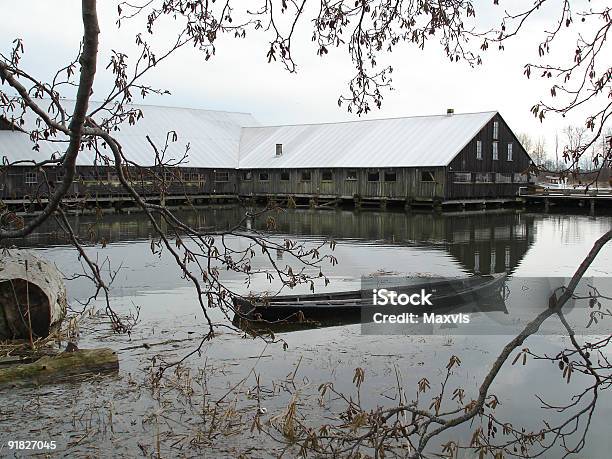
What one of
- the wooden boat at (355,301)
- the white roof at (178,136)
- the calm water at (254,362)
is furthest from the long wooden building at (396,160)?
the wooden boat at (355,301)

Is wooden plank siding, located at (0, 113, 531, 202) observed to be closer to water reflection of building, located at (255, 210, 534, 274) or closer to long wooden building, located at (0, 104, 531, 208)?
long wooden building, located at (0, 104, 531, 208)

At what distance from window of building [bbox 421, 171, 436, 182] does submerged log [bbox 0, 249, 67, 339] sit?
38009mm

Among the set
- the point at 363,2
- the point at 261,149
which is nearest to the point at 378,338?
the point at 363,2

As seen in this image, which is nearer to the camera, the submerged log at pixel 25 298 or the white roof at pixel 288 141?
the submerged log at pixel 25 298

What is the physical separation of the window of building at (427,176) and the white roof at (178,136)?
16.7 metres

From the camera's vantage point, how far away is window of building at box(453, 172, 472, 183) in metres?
47.1

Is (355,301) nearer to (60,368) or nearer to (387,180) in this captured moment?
(60,368)

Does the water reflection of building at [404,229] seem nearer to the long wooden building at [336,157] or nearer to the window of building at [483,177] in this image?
the long wooden building at [336,157]

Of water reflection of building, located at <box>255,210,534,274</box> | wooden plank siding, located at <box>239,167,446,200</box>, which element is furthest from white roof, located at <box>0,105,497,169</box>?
water reflection of building, located at <box>255,210,534,274</box>

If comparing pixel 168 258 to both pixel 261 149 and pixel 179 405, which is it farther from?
pixel 261 149

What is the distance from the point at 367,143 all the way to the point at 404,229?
67.2 feet

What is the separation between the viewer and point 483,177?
49812mm

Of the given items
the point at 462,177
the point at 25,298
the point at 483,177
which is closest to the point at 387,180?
the point at 462,177

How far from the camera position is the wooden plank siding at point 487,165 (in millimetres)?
47000
